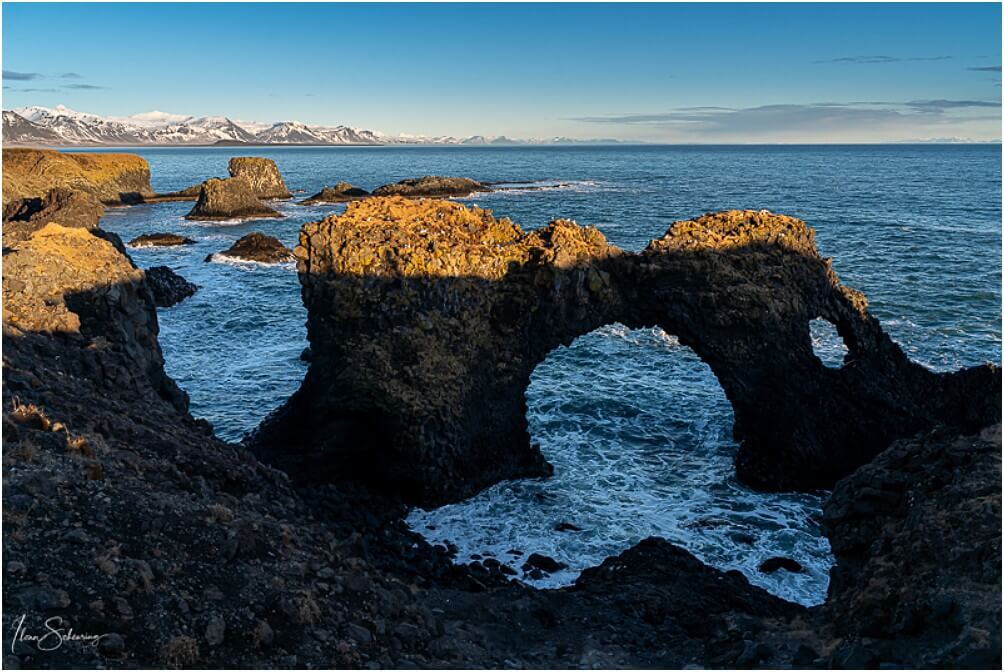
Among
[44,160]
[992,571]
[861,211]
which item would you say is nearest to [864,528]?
[992,571]

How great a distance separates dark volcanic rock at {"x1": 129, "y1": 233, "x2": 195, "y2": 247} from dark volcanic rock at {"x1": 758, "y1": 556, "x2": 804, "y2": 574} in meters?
71.8

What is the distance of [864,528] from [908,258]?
57.2m

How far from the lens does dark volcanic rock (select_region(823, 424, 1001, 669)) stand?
10242 mm

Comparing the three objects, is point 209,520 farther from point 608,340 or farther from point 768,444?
point 608,340

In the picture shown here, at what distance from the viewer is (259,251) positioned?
220ft

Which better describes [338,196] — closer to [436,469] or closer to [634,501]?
[436,469]

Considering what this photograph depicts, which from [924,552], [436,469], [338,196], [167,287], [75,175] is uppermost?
[75,175]

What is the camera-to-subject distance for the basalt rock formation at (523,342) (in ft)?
77.5

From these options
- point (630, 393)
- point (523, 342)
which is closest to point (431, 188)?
point (630, 393)

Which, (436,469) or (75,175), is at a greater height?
(75,175)

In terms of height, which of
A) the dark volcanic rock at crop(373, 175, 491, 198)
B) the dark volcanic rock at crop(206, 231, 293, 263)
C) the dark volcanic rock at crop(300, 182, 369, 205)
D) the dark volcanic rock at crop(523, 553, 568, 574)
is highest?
the dark volcanic rock at crop(373, 175, 491, 198)

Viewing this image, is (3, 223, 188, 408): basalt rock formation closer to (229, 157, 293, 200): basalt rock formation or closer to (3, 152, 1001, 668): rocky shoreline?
(3, 152, 1001, 668): rocky shoreline

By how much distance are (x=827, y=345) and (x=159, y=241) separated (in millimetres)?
68253

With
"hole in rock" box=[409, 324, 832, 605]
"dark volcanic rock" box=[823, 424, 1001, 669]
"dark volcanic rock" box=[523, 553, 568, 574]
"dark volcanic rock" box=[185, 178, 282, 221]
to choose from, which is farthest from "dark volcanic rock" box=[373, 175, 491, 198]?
"dark volcanic rock" box=[823, 424, 1001, 669]
